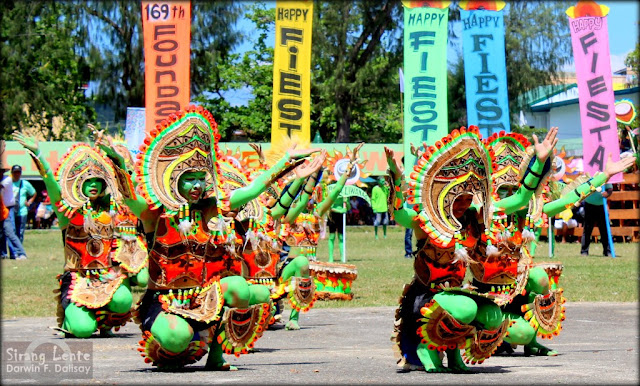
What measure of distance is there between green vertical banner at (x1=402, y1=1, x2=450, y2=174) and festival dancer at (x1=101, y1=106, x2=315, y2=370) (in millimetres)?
8181

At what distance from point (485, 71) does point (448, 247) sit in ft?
30.5

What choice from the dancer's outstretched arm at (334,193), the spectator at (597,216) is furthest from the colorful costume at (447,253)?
the spectator at (597,216)

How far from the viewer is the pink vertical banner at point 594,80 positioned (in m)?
17.7

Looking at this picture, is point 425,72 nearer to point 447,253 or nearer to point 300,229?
point 300,229

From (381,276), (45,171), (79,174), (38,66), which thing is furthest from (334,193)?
(38,66)

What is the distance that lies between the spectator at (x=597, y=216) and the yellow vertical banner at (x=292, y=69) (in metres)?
7.62

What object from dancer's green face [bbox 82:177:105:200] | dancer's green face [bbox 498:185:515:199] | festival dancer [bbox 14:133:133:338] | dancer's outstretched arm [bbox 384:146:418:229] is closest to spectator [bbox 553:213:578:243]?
festival dancer [bbox 14:133:133:338]

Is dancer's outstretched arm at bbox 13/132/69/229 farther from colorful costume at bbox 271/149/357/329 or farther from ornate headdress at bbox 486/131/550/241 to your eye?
ornate headdress at bbox 486/131/550/241

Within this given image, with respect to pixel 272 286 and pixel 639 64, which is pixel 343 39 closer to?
pixel 639 64

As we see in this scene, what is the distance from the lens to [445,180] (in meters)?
7.78

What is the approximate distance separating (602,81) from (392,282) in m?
4.98

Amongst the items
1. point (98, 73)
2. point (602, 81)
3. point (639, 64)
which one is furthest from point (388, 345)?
point (98, 73)

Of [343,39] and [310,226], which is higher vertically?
[343,39]

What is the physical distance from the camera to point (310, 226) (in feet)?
42.9
